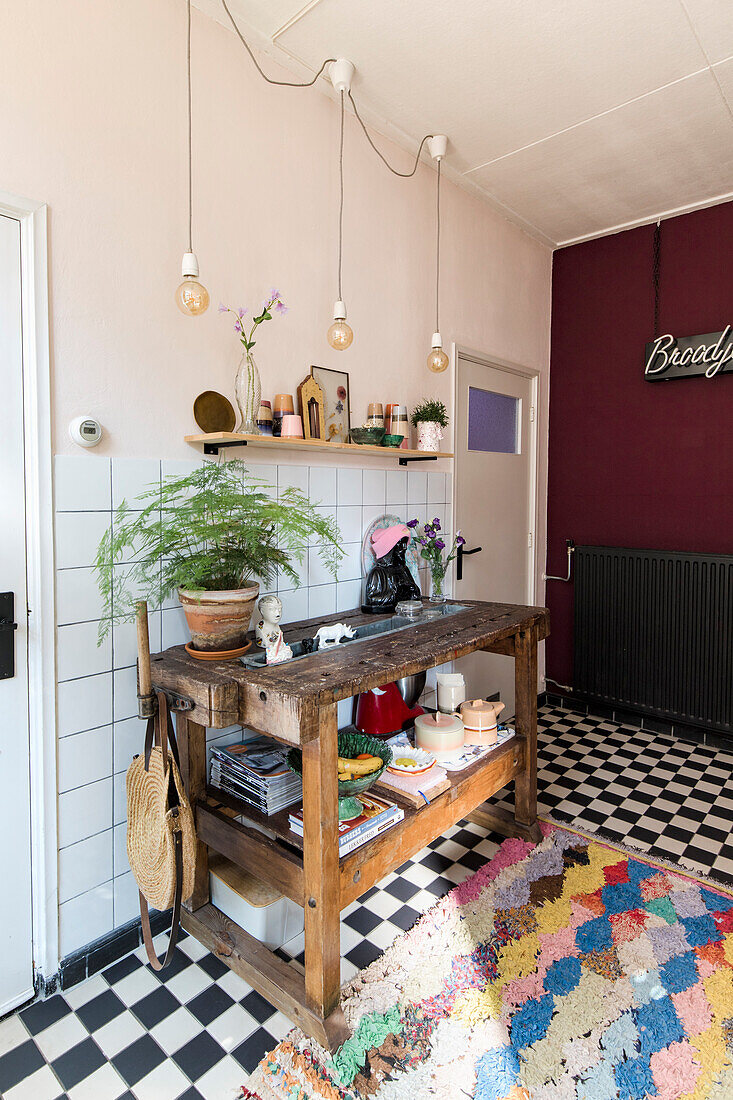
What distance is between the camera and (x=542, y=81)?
2109mm

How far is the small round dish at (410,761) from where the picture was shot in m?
1.81

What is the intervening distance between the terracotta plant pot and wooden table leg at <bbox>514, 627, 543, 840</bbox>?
1.04 metres

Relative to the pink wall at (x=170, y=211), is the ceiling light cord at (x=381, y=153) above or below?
above

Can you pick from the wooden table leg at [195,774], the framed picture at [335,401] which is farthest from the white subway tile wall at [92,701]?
the framed picture at [335,401]

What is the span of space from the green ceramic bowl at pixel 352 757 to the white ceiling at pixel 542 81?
219cm

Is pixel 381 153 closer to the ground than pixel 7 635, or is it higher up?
higher up

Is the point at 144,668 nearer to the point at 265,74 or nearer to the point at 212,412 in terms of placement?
the point at 212,412

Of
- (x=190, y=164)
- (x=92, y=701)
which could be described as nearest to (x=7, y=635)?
(x=92, y=701)

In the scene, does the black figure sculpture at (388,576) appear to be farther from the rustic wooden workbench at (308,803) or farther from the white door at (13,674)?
the white door at (13,674)

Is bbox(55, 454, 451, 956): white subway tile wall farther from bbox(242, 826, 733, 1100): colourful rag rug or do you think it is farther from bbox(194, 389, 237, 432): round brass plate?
bbox(242, 826, 733, 1100): colourful rag rug

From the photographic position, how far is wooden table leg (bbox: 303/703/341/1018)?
4.29ft

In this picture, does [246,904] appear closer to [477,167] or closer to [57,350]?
[57,350]

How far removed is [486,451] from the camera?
10.5ft

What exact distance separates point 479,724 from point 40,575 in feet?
4.79
